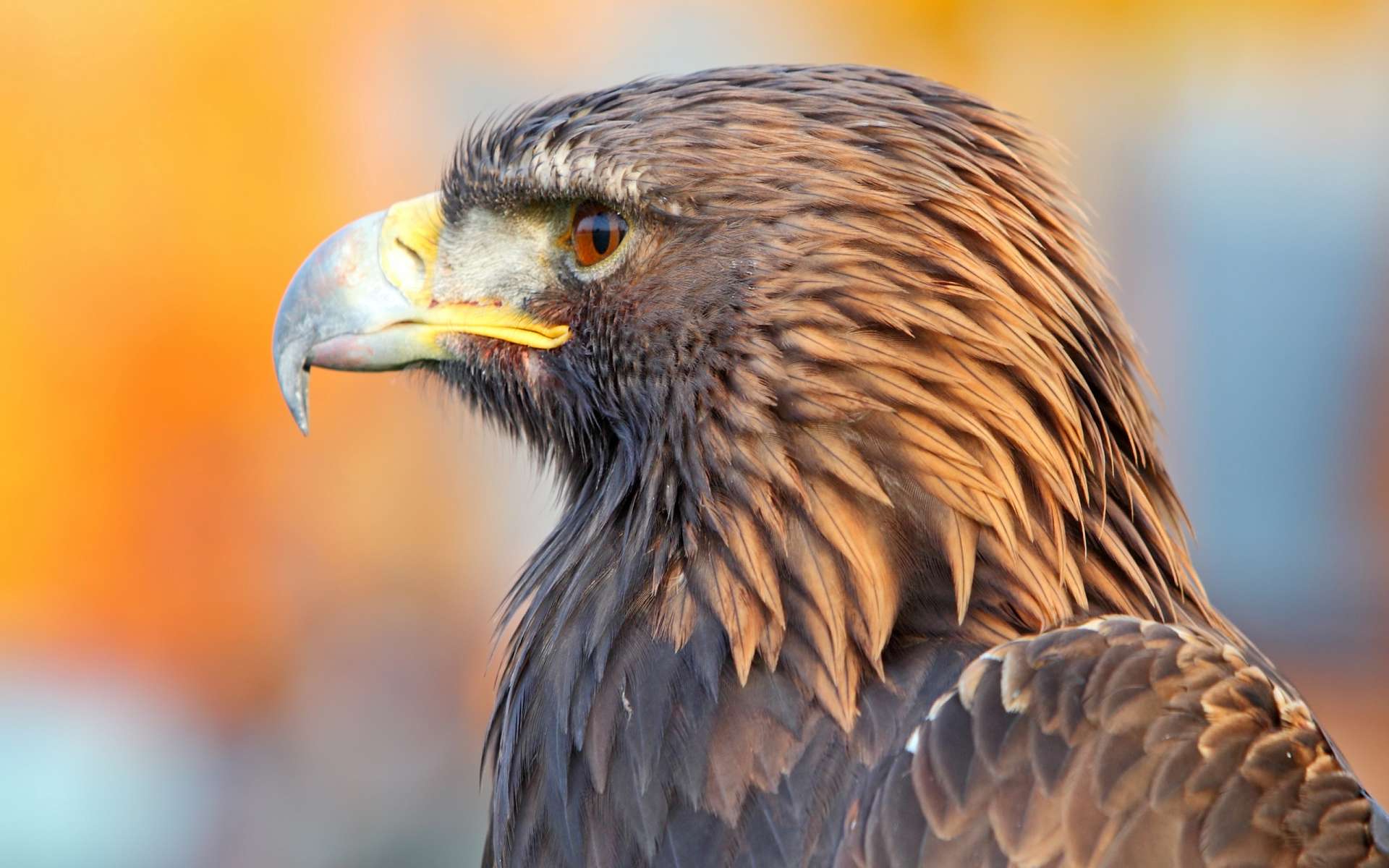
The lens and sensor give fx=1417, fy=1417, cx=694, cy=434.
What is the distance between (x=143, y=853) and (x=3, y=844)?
1.65ft

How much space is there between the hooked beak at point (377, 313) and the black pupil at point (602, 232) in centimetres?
13

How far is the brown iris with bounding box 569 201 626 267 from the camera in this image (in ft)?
6.17

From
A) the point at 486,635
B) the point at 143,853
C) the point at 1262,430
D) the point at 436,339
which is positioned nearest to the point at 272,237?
the point at 486,635

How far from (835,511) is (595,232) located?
0.53m

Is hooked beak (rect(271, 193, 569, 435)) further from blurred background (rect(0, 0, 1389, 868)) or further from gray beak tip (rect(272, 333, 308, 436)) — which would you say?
blurred background (rect(0, 0, 1389, 868))

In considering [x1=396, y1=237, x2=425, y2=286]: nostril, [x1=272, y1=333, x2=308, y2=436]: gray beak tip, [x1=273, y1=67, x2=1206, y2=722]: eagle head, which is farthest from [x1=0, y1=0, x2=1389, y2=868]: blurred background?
[x1=273, y1=67, x2=1206, y2=722]: eagle head

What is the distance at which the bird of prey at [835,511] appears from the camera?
1416 mm

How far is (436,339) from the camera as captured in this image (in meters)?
2.05

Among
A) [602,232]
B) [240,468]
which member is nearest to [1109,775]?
[602,232]

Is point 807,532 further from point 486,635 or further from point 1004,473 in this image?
point 486,635

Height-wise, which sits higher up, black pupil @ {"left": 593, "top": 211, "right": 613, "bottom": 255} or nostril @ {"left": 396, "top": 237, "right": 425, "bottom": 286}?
black pupil @ {"left": 593, "top": 211, "right": 613, "bottom": 255}

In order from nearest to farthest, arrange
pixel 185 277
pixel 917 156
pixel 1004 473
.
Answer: pixel 1004 473
pixel 917 156
pixel 185 277

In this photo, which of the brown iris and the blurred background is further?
the blurred background

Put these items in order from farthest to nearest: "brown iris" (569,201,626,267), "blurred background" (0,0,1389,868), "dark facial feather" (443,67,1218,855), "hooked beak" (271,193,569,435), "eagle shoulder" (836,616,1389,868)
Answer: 1. "blurred background" (0,0,1389,868)
2. "hooked beak" (271,193,569,435)
3. "brown iris" (569,201,626,267)
4. "dark facial feather" (443,67,1218,855)
5. "eagle shoulder" (836,616,1389,868)
